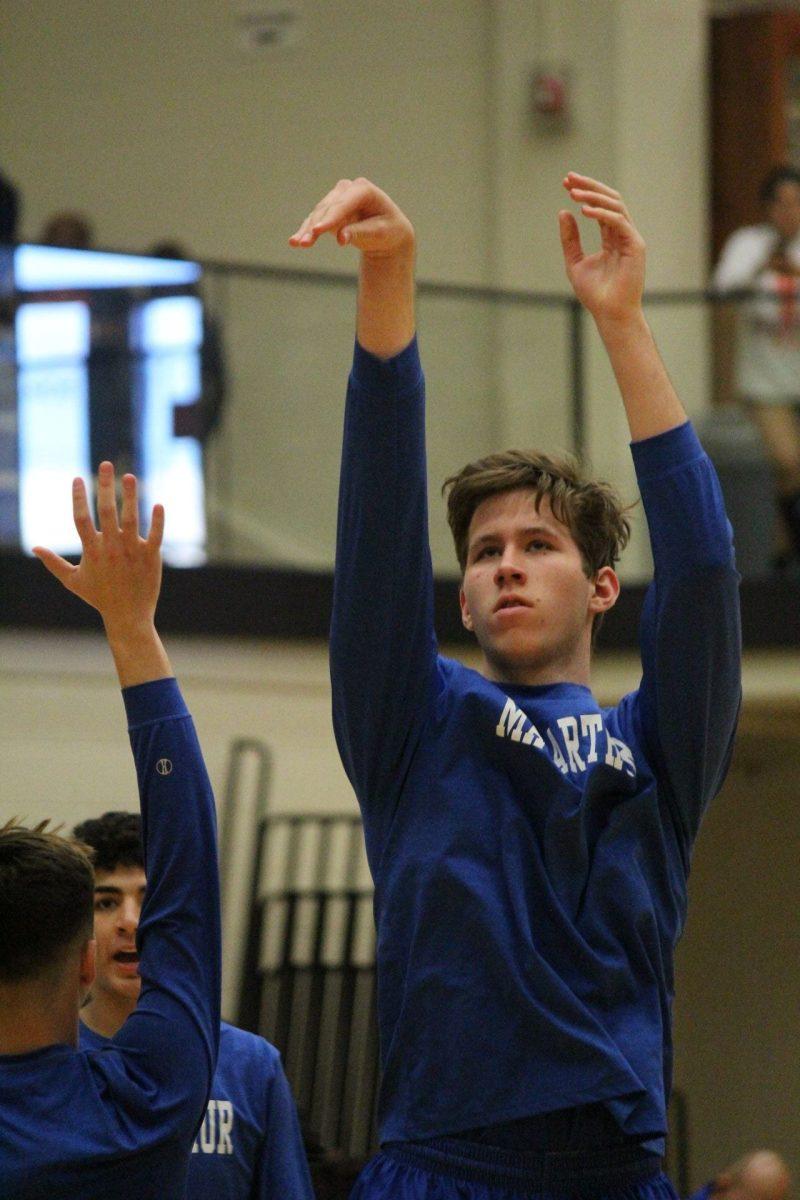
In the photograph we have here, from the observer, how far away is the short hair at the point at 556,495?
85.6 inches

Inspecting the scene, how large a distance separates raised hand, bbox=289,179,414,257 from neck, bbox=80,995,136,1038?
132cm

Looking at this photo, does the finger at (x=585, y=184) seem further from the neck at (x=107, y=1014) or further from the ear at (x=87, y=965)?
the neck at (x=107, y=1014)

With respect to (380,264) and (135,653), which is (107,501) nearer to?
(135,653)

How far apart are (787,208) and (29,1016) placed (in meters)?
6.38

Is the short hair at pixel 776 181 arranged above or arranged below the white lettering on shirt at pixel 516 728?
above

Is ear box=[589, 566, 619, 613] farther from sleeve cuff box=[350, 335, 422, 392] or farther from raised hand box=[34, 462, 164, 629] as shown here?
raised hand box=[34, 462, 164, 629]

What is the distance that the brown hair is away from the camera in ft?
7.13

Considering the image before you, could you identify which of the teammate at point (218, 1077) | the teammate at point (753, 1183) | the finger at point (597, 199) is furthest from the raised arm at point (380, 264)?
the teammate at point (753, 1183)

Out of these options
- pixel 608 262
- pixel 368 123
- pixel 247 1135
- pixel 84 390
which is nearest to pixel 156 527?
pixel 608 262

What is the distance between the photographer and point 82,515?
6.51ft

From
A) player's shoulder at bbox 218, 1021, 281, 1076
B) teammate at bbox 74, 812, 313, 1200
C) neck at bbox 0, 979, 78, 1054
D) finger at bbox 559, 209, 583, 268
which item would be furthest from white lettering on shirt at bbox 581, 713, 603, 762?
player's shoulder at bbox 218, 1021, 281, 1076

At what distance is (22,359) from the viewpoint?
21.3ft

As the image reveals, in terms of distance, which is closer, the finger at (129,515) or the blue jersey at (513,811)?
the blue jersey at (513,811)

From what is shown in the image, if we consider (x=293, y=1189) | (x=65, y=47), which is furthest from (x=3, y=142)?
(x=293, y=1189)
